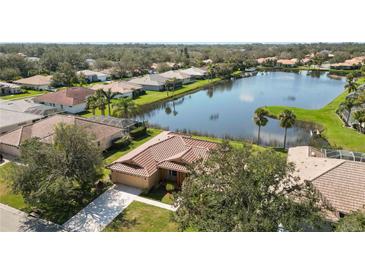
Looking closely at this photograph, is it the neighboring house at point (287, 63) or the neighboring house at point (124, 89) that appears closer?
the neighboring house at point (124, 89)

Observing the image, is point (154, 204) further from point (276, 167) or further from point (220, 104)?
point (220, 104)

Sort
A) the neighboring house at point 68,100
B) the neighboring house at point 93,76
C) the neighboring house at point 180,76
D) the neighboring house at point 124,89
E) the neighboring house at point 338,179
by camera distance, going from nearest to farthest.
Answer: the neighboring house at point 338,179
the neighboring house at point 68,100
the neighboring house at point 124,89
the neighboring house at point 180,76
the neighboring house at point 93,76

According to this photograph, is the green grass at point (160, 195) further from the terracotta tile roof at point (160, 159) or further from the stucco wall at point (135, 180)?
the terracotta tile roof at point (160, 159)

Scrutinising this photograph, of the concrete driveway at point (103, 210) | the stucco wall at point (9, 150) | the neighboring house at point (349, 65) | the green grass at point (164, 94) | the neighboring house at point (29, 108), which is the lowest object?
the concrete driveway at point (103, 210)

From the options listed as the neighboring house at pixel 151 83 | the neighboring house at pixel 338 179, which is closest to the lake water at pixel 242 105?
the neighboring house at pixel 151 83

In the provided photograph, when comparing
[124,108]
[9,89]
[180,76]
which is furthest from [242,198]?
[180,76]

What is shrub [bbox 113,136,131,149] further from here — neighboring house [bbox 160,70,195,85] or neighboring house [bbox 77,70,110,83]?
neighboring house [bbox 77,70,110,83]
